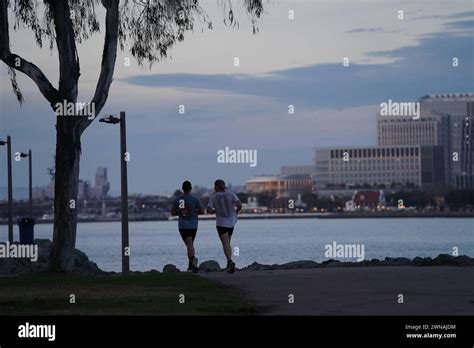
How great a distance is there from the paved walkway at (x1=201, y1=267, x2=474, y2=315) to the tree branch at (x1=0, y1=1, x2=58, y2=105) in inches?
187

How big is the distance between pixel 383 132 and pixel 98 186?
2400 inches

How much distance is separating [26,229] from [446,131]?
139 meters

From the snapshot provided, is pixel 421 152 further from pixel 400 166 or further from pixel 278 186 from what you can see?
pixel 278 186

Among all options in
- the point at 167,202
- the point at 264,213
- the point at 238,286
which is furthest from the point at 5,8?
the point at 264,213

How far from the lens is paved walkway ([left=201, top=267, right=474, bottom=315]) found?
17.2 metres

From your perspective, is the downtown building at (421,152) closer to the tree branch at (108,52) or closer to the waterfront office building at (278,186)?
the waterfront office building at (278,186)

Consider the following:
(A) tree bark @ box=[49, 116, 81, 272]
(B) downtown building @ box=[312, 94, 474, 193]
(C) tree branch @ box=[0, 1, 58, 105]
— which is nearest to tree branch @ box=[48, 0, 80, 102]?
(C) tree branch @ box=[0, 1, 58, 105]

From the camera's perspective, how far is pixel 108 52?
1019 inches

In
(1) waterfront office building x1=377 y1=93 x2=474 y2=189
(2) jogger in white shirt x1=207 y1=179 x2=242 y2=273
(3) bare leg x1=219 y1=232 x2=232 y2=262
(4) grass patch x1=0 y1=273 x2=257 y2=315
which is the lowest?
(4) grass patch x1=0 y1=273 x2=257 y2=315

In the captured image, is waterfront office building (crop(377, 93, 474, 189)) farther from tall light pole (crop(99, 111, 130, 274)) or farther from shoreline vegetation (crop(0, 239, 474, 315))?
shoreline vegetation (crop(0, 239, 474, 315))

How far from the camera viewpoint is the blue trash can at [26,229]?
1404 inches

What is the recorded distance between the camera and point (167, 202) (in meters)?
148

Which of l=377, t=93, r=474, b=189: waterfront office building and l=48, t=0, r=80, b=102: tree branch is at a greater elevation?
l=377, t=93, r=474, b=189: waterfront office building
